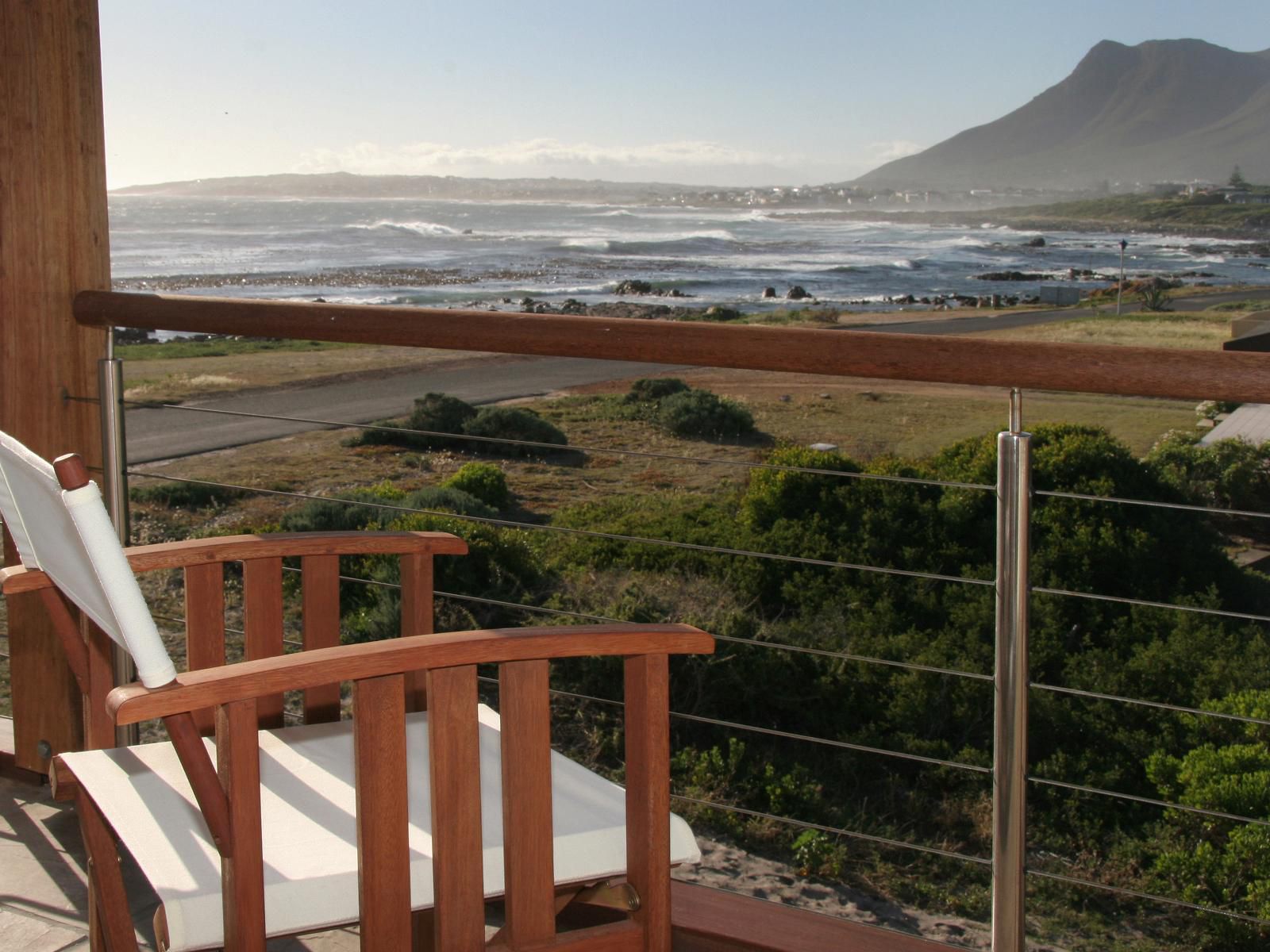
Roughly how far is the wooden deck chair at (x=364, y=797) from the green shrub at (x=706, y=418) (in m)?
10.6

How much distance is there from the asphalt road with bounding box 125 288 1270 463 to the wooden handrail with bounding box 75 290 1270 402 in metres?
9.78

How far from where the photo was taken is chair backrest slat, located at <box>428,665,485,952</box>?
101 cm

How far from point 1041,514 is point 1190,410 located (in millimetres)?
4769

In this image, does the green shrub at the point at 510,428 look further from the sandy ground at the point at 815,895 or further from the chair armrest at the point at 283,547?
the chair armrest at the point at 283,547

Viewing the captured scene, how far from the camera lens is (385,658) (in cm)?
97

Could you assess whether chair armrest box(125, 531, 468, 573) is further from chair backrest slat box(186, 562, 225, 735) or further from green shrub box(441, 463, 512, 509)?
green shrub box(441, 463, 512, 509)

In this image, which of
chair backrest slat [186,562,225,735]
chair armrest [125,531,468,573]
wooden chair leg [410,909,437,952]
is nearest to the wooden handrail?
chair armrest [125,531,468,573]

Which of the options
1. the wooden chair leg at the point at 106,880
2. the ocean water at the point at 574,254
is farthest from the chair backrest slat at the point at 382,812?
the ocean water at the point at 574,254

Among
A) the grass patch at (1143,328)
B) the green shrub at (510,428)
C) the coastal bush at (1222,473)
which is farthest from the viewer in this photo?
the grass patch at (1143,328)

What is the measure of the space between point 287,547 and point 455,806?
0.43 m

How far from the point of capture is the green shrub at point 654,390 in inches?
507

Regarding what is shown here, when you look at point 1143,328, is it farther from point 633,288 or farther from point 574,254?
point 574,254

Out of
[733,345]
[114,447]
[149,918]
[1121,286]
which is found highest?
[1121,286]

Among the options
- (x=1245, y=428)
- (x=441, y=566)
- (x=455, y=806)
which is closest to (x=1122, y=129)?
(x=1245, y=428)
